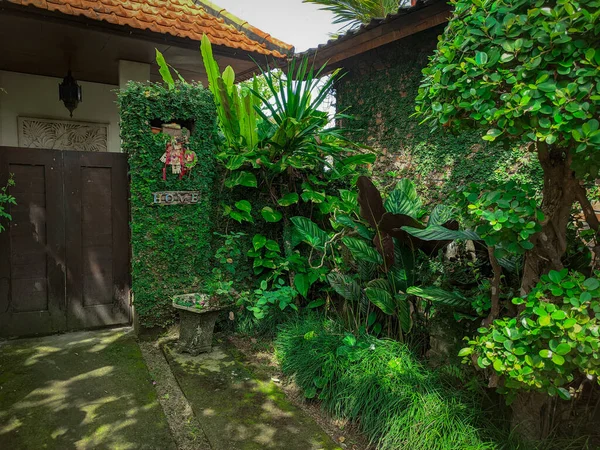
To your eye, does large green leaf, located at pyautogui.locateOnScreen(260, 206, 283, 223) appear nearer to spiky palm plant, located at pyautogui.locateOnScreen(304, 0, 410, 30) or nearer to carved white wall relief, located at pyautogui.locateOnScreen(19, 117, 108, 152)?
carved white wall relief, located at pyautogui.locateOnScreen(19, 117, 108, 152)

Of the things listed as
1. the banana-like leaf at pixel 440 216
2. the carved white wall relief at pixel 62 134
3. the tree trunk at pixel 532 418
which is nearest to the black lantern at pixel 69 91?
the carved white wall relief at pixel 62 134

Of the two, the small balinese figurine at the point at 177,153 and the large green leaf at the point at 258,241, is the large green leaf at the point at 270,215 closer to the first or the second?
the large green leaf at the point at 258,241

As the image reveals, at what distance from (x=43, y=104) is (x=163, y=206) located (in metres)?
3.80

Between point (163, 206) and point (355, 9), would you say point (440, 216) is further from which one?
point (355, 9)

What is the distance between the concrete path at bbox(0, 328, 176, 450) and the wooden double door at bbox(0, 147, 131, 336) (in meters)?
0.29

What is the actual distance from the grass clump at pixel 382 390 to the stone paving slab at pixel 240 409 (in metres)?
0.23

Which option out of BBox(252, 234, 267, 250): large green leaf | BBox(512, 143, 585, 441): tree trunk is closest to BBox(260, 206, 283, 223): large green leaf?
BBox(252, 234, 267, 250): large green leaf

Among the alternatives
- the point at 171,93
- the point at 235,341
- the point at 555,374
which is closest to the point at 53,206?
the point at 171,93

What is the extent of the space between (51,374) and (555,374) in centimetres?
350

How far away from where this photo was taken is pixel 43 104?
6227 mm

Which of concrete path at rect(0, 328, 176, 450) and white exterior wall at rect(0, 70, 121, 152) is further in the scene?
white exterior wall at rect(0, 70, 121, 152)

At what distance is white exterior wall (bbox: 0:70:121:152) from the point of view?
5957mm

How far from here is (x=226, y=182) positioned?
4.20m

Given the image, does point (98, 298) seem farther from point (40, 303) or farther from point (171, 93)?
point (171, 93)
